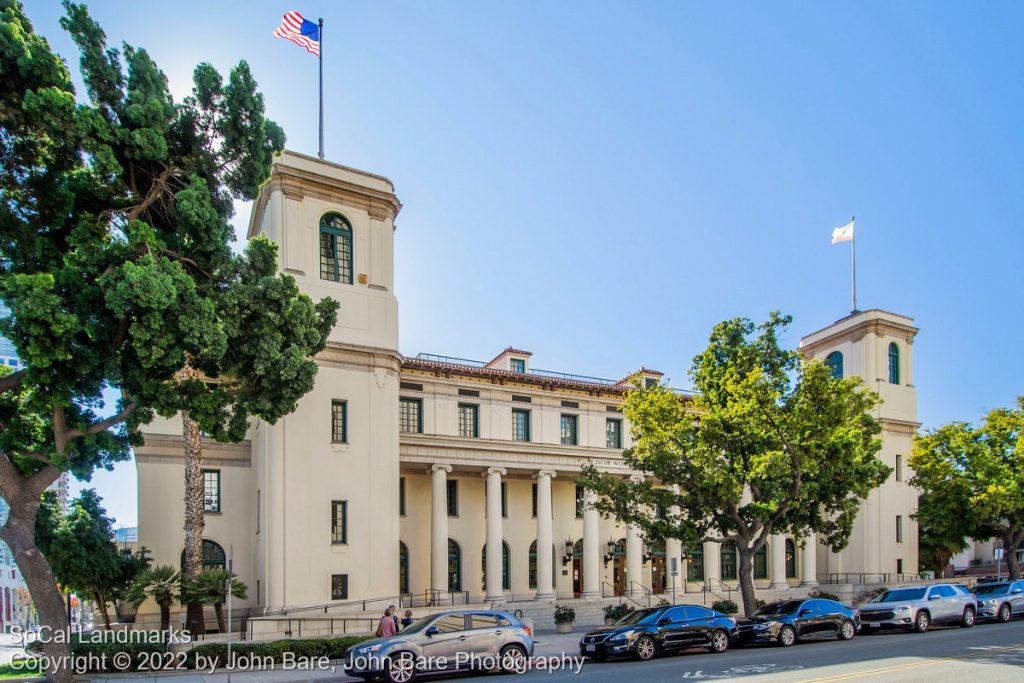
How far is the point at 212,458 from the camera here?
31.5 metres

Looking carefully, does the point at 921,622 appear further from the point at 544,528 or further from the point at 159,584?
the point at 159,584

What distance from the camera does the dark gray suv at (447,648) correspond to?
1700 centimetres

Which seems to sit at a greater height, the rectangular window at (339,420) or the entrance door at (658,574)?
the rectangular window at (339,420)

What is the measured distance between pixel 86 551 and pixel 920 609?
88.4 ft

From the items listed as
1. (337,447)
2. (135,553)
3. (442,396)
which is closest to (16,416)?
(135,553)

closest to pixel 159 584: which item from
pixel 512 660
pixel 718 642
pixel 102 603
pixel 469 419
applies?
pixel 102 603

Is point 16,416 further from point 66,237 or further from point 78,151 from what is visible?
point 78,151

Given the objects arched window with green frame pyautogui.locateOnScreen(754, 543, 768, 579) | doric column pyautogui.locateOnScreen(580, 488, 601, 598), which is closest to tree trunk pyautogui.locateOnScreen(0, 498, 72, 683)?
doric column pyautogui.locateOnScreen(580, 488, 601, 598)

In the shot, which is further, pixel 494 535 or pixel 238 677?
pixel 494 535

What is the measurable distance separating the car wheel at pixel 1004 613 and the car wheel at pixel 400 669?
22.8 m

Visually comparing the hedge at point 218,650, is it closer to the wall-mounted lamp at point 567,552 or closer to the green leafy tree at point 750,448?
the green leafy tree at point 750,448

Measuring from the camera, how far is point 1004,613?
28922 mm

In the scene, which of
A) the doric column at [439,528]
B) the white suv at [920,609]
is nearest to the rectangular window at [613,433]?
the doric column at [439,528]

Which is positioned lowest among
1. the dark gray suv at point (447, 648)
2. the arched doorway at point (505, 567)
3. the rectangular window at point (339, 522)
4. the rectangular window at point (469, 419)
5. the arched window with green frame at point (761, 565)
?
the arched window with green frame at point (761, 565)
